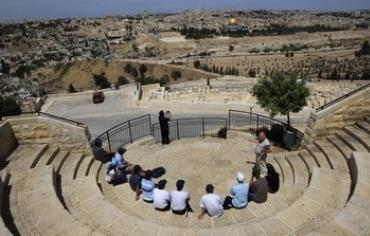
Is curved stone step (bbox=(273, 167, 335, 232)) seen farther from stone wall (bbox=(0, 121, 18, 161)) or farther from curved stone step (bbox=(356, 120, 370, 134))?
stone wall (bbox=(0, 121, 18, 161))

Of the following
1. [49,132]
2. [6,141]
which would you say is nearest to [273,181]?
[49,132]

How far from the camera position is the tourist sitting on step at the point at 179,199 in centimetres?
778

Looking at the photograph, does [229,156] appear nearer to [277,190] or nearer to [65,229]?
[277,190]

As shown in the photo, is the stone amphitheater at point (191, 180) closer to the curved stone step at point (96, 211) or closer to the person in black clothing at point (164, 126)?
the curved stone step at point (96, 211)

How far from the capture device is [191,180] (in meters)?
10.1

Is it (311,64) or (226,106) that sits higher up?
(226,106)

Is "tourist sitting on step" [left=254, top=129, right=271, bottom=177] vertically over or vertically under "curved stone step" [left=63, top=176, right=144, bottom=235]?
over

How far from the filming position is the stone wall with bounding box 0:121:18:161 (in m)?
10.7

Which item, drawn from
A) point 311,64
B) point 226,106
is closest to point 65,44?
point 311,64

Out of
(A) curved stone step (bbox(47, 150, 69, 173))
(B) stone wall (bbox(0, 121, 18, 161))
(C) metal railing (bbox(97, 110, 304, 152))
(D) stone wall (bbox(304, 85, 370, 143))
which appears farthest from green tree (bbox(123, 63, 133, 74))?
(D) stone wall (bbox(304, 85, 370, 143))

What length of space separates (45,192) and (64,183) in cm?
134

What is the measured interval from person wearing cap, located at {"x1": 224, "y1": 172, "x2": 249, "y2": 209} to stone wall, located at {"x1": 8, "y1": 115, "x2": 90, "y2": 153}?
19.9 ft

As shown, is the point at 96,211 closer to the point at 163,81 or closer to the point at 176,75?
the point at 163,81

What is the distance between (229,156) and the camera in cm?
1163
